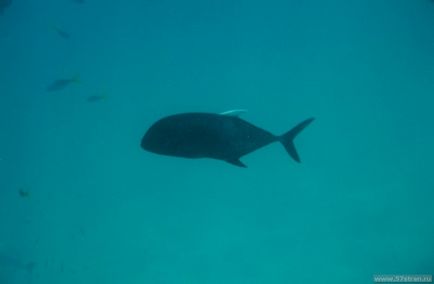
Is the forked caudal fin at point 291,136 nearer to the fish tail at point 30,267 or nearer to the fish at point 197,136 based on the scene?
the fish at point 197,136

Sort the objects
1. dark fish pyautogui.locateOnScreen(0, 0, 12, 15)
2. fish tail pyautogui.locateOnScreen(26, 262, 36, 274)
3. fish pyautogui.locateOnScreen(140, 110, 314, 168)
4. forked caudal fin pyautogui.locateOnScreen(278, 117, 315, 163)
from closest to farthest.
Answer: fish pyautogui.locateOnScreen(140, 110, 314, 168), forked caudal fin pyautogui.locateOnScreen(278, 117, 315, 163), dark fish pyautogui.locateOnScreen(0, 0, 12, 15), fish tail pyautogui.locateOnScreen(26, 262, 36, 274)

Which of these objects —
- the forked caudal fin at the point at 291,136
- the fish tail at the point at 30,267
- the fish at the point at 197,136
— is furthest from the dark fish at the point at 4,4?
the fish at the point at 197,136

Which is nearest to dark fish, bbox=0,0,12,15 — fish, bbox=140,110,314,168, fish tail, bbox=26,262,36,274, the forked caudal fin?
fish tail, bbox=26,262,36,274

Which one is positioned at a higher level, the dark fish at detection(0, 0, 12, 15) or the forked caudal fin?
the dark fish at detection(0, 0, 12, 15)

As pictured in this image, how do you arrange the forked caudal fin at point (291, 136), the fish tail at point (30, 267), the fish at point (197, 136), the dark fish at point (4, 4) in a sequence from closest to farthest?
the fish at point (197, 136), the forked caudal fin at point (291, 136), the dark fish at point (4, 4), the fish tail at point (30, 267)

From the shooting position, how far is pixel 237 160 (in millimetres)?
3213

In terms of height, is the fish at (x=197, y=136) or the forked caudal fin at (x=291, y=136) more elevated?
the forked caudal fin at (x=291, y=136)

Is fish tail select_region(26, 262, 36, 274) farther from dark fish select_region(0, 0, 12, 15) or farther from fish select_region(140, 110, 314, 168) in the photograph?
fish select_region(140, 110, 314, 168)

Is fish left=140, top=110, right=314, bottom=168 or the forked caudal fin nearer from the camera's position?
fish left=140, top=110, right=314, bottom=168

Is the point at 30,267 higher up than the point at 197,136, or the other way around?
the point at 30,267

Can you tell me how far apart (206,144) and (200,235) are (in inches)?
587

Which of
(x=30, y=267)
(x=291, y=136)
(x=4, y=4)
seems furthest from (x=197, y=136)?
(x=30, y=267)

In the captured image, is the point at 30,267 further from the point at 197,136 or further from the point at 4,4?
the point at 197,136

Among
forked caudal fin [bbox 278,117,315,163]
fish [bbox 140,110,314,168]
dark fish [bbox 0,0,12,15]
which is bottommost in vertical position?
fish [bbox 140,110,314,168]
